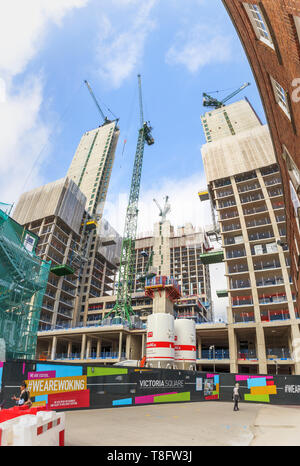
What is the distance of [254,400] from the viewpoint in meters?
24.0

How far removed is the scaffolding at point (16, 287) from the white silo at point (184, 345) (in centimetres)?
1729

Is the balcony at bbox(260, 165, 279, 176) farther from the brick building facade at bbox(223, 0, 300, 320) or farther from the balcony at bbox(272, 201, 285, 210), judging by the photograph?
the brick building facade at bbox(223, 0, 300, 320)

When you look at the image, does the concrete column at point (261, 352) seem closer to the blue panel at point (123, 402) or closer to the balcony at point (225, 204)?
the balcony at point (225, 204)

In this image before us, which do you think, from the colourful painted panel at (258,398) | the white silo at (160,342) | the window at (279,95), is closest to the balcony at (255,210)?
the white silo at (160,342)

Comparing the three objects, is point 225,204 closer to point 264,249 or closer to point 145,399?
point 264,249

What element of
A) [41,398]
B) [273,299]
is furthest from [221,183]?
[41,398]

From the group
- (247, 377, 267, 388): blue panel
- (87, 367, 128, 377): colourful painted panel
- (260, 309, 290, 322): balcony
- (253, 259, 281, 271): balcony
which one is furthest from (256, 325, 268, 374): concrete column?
(87, 367, 128, 377): colourful painted panel

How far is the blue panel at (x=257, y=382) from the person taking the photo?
2406 cm

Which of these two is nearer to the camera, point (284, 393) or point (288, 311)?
point (284, 393)

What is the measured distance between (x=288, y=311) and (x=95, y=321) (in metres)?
51.3

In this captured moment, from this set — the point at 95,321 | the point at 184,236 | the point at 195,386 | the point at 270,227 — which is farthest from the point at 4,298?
the point at 184,236

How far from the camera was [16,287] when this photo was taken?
110 ft

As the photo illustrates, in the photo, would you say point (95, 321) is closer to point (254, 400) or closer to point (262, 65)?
point (254, 400)
